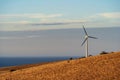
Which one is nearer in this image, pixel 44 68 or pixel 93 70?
pixel 93 70

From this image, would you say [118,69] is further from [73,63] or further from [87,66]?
[73,63]

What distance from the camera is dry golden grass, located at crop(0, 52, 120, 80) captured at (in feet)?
180

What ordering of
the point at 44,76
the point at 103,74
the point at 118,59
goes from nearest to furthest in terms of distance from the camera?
1. the point at 103,74
2. the point at 44,76
3. the point at 118,59

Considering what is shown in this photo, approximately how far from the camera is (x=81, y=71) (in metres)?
58.3

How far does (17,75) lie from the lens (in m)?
64.0

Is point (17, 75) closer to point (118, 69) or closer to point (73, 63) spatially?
point (73, 63)

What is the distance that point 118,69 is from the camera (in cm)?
5656

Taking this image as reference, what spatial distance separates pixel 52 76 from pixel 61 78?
8.44 ft

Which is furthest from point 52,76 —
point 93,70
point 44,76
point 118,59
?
point 118,59

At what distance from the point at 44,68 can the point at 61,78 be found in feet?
36.2

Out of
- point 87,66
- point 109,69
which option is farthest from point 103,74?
point 87,66

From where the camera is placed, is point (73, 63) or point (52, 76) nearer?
point (52, 76)

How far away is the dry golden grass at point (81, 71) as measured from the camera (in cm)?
5475

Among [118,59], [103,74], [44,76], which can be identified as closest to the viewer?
[103,74]
